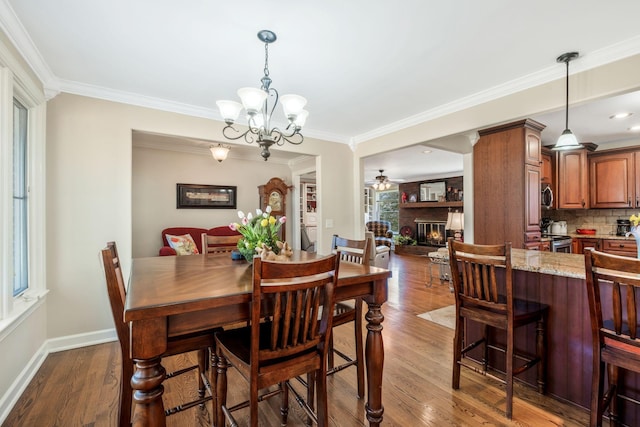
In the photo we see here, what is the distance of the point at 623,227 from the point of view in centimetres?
459

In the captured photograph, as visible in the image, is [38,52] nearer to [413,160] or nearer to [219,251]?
[219,251]

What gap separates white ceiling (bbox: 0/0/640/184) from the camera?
1.71 m

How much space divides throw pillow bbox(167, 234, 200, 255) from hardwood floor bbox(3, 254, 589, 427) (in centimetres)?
158

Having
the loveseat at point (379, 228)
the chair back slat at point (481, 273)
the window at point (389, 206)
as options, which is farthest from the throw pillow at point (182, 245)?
the window at point (389, 206)

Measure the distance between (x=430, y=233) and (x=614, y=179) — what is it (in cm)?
457

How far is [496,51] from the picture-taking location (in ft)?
7.02

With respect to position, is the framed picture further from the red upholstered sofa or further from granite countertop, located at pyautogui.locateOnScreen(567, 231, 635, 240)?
granite countertop, located at pyautogui.locateOnScreen(567, 231, 635, 240)

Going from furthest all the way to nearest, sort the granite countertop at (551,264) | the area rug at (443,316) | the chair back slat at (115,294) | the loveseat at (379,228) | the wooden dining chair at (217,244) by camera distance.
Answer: the loveseat at (379,228), the area rug at (443,316), the wooden dining chair at (217,244), the granite countertop at (551,264), the chair back slat at (115,294)

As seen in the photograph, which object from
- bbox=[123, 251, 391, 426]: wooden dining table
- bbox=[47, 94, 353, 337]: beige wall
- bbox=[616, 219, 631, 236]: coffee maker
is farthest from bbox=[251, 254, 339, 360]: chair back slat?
bbox=[616, 219, 631, 236]: coffee maker

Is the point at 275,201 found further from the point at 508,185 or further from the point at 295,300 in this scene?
the point at 295,300

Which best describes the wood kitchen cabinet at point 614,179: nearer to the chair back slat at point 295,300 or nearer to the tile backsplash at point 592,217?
the tile backsplash at point 592,217

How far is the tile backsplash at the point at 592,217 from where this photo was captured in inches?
186

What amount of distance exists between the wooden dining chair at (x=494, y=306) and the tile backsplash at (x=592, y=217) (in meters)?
4.13

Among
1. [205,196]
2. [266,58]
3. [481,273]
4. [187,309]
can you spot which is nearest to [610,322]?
[481,273]
